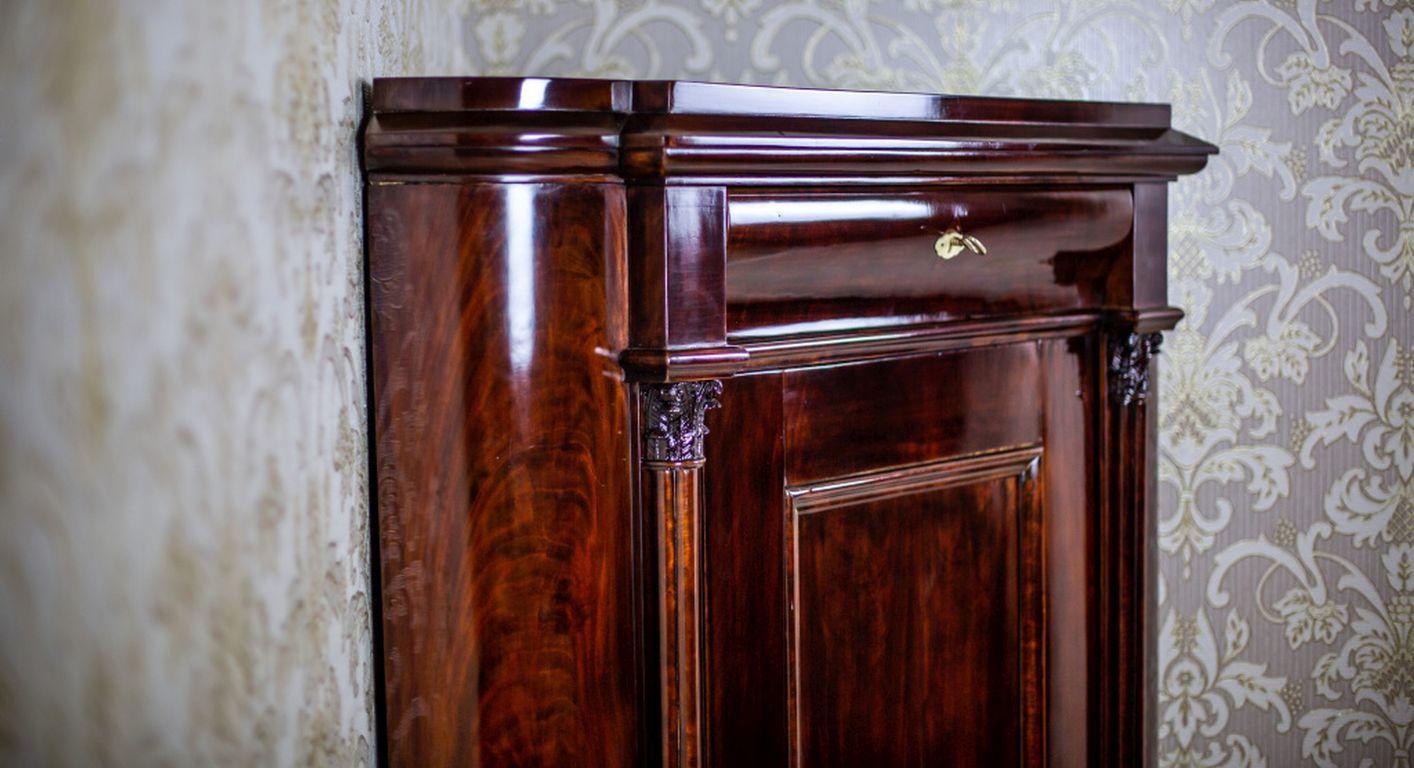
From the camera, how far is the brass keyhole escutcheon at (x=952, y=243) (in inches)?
30.3

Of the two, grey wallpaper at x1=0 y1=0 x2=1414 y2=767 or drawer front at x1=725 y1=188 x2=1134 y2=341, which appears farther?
drawer front at x1=725 y1=188 x2=1134 y2=341

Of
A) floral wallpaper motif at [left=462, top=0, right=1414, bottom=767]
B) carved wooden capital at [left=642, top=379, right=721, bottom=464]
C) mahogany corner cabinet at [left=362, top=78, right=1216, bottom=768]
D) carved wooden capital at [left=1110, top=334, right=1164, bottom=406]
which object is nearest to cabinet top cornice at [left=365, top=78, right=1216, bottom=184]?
mahogany corner cabinet at [left=362, top=78, right=1216, bottom=768]

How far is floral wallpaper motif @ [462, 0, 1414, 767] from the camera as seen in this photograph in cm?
131

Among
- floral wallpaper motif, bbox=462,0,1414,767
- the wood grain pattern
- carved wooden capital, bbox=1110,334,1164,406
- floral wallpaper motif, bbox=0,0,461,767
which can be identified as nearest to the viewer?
floral wallpaper motif, bbox=0,0,461,767

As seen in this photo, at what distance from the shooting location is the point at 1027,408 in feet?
2.84

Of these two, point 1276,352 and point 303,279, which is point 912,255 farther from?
point 1276,352

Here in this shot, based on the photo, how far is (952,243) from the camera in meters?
0.78

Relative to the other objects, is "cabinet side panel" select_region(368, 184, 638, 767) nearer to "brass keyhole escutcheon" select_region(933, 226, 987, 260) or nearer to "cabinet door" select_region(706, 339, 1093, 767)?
"cabinet door" select_region(706, 339, 1093, 767)

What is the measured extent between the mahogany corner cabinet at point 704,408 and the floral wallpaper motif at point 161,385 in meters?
0.10

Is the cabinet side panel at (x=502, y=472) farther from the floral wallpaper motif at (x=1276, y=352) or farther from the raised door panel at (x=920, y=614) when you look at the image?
the floral wallpaper motif at (x=1276, y=352)

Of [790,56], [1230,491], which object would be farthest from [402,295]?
[1230,491]

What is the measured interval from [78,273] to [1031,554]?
0.69m

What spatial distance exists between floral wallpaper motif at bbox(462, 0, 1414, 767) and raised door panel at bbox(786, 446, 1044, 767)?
51 centimetres

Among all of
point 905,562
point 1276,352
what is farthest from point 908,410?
point 1276,352
